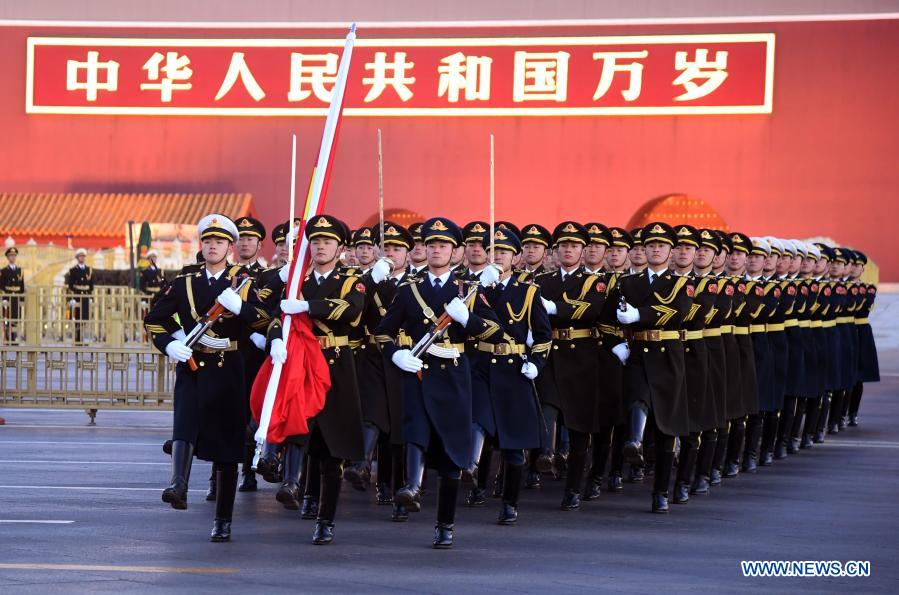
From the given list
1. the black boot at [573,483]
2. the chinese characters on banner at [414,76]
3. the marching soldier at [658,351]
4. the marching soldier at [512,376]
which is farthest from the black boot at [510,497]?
the chinese characters on banner at [414,76]

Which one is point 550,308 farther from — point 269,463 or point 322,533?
point 322,533

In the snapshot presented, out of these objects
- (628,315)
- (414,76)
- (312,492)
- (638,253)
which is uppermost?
(414,76)

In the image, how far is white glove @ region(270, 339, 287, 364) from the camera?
8273 millimetres

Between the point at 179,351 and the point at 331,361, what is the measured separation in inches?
31.8

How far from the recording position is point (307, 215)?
8805mm

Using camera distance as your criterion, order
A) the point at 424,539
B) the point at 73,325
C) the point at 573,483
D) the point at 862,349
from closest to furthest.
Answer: the point at 424,539, the point at 573,483, the point at 73,325, the point at 862,349

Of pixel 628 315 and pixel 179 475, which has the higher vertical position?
pixel 628 315

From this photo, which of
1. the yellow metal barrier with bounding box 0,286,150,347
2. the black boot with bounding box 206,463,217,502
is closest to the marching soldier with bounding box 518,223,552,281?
the black boot with bounding box 206,463,217,502

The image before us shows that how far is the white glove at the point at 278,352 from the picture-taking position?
27.1 feet

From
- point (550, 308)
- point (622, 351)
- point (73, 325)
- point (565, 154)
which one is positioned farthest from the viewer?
point (565, 154)

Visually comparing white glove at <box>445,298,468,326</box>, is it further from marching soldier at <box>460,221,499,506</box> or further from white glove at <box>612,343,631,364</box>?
white glove at <box>612,343,631,364</box>

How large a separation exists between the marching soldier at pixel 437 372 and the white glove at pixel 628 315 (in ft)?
4.88

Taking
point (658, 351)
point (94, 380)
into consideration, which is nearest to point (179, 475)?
point (658, 351)

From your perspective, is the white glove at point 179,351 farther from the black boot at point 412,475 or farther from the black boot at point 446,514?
the black boot at point 446,514
